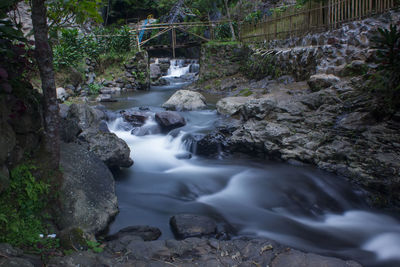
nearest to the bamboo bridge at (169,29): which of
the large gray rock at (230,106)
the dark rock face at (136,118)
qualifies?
the large gray rock at (230,106)

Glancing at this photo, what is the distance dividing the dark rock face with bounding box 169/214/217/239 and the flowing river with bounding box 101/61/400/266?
0.67 ft

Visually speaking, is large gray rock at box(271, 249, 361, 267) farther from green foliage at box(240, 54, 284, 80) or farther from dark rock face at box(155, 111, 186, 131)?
green foliage at box(240, 54, 284, 80)

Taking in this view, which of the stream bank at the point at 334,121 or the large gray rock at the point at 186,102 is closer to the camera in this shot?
the stream bank at the point at 334,121

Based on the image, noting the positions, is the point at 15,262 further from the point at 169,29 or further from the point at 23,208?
the point at 169,29

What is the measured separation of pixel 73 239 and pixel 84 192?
90 centimetres

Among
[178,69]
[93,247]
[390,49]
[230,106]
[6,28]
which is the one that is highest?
[178,69]

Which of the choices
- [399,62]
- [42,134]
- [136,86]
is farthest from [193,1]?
[42,134]

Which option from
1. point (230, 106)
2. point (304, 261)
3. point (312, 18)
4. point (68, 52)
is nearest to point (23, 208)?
point (304, 261)

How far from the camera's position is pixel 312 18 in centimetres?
1242

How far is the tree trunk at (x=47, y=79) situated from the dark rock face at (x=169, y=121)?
17.4ft

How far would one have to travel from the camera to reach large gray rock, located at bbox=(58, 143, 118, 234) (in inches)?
146

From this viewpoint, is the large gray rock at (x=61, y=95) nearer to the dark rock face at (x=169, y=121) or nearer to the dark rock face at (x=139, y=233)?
the dark rock face at (x=169, y=121)

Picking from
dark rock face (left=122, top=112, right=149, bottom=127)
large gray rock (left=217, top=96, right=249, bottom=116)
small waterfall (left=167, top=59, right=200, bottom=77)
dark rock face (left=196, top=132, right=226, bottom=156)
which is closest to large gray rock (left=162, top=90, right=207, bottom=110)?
large gray rock (left=217, top=96, right=249, bottom=116)

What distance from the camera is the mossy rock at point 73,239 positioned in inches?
123
